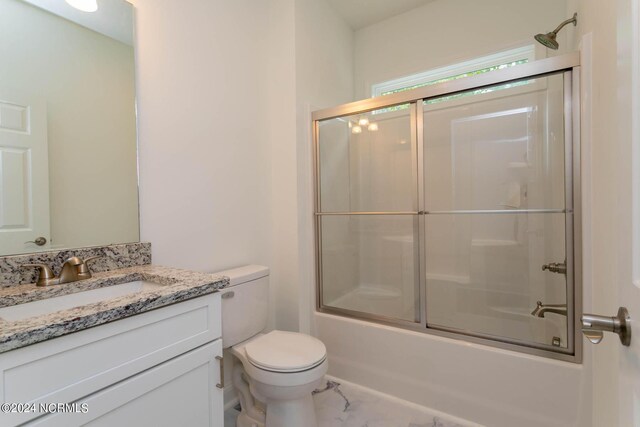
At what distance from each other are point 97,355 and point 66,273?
480 millimetres

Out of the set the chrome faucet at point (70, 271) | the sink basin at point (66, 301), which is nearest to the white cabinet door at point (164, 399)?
the sink basin at point (66, 301)

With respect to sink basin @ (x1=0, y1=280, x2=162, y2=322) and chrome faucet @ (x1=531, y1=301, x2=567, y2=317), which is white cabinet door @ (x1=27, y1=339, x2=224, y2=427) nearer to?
sink basin @ (x1=0, y1=280, x2=162, y2=322)

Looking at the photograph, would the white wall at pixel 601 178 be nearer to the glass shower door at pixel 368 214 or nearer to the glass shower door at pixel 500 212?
the glass shower door at pixel 500 212

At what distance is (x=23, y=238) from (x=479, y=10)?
3053 millimetres

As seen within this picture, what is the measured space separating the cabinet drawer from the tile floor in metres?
1.02

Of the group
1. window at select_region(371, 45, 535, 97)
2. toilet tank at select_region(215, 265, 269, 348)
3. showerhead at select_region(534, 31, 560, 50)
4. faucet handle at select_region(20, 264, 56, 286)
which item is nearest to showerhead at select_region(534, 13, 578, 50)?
showerhead at select_region(534, 31, 560, 50)

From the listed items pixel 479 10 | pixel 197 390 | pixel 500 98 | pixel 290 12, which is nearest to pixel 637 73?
pixel 197 390

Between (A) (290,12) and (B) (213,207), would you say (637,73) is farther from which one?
(A) (290,12)

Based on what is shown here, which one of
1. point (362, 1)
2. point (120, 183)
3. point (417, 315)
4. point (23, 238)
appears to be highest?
point (362, 1)

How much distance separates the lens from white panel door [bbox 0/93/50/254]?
1031mm

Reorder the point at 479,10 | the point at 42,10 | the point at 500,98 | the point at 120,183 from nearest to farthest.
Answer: the point at 42,10
the point at 120,183
the point at 500,98
the point at 479,10

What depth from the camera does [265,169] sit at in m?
2.06

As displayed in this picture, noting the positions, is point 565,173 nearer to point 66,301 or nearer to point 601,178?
point 601,178

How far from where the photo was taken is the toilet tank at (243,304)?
1512 millimetres
